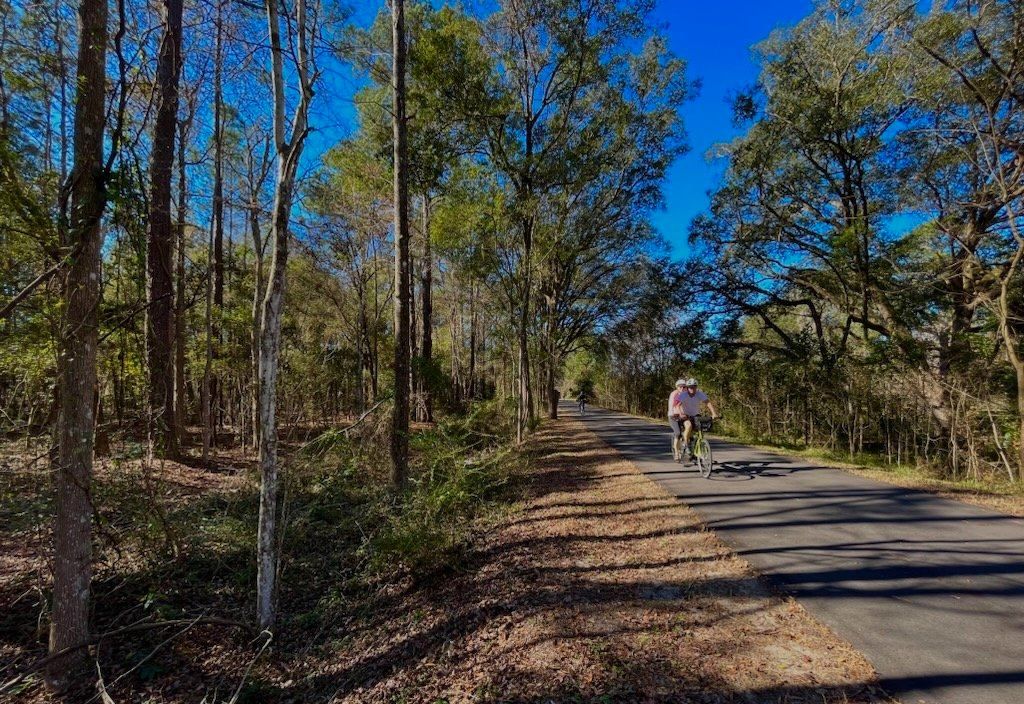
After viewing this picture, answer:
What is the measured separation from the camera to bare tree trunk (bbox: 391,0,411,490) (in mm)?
7332

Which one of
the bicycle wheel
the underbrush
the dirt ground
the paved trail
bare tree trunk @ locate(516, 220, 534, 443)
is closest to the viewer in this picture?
the paved trail

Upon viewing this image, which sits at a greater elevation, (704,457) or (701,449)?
(701,449)

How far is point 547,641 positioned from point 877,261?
49.5 feet

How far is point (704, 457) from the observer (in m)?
8.30

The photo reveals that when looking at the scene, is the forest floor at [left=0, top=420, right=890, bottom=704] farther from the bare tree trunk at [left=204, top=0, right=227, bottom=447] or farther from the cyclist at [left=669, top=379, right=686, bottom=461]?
the bare tree trunk at [left=204, top=0, right=227, bottom=447]

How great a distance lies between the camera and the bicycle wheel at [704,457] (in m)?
8.21

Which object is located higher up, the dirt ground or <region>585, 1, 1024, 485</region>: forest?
<region>585, 1, 1024, 485</region>: forest

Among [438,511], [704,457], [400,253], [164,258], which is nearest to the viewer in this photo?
[164,258]

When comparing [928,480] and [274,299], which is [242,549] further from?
[928,480]

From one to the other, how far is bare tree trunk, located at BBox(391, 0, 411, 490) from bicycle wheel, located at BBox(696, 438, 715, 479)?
5.24 m

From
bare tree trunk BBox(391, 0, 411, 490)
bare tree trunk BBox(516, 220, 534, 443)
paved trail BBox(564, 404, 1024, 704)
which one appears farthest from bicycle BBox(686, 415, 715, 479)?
bare tree trunk BBox(516, 220, 534, 443)

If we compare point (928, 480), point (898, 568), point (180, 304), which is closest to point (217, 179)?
point (180, 304)

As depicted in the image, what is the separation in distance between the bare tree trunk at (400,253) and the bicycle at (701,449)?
5.24 metres

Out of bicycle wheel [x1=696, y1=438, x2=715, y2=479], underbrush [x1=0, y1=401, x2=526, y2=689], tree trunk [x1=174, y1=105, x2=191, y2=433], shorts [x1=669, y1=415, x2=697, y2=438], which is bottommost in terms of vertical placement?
underbrush [x1=0, y1=401, x2=526, y2=689]
